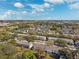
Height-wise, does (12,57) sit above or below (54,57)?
above

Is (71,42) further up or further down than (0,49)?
further down

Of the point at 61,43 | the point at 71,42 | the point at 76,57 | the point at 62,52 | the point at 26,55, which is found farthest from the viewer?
the point at 71,42

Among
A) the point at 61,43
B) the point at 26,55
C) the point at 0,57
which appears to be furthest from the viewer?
the point at 61,43

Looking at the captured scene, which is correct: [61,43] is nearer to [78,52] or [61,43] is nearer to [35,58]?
[78,52]

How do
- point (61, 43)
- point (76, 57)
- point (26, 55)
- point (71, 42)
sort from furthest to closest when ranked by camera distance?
point (71, 42)
point (61, 43)
point (76, 57)
point (26, 55)

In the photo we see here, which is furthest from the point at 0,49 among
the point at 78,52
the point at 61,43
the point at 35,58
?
the point at 61,43

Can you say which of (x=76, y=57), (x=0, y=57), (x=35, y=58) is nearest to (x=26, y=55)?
(x=35, y=58)

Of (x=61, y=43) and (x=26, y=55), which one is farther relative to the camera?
(x=61, y=43)

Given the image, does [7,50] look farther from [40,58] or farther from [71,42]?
[71,42]

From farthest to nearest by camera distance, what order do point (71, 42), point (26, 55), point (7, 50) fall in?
point (71, 42) < point (26, 55) < point (7, 50)
